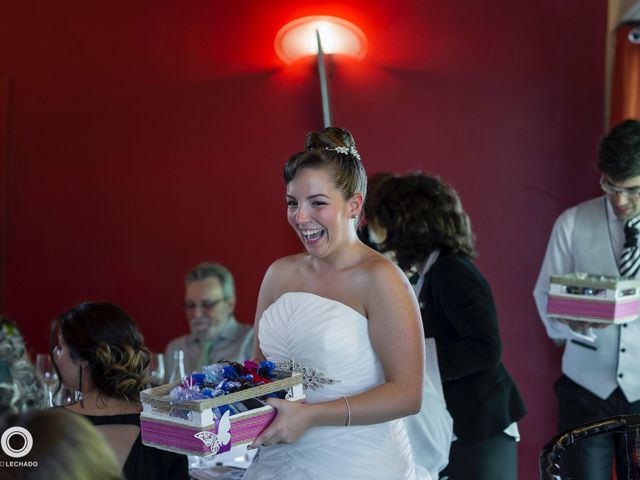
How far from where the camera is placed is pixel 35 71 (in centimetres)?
521

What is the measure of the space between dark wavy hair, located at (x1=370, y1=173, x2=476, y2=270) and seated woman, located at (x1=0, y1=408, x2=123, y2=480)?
2.07 m

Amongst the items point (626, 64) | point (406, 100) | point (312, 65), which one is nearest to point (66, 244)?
point (312, 65)

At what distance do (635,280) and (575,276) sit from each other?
0.21 meters

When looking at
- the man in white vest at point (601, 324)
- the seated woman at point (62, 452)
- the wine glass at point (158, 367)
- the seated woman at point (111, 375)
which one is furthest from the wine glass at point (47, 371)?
the seated woman at point (62, 452)

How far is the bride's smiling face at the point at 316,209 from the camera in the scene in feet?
7.51

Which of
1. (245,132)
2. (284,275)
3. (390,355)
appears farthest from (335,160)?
(245,132)

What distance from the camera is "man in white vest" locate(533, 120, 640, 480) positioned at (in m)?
3.14

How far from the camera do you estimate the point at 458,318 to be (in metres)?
3.01

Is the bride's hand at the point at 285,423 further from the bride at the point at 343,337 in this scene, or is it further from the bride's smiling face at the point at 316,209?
the bride's smiling face at the point at 316,209

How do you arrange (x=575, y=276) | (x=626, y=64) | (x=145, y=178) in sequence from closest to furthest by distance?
(x=575, y=276), (x=626, y=64), (x=145, y=178)

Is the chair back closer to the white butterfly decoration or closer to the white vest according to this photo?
the white butterfly decoration

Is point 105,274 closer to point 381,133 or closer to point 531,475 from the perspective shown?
point 381,133

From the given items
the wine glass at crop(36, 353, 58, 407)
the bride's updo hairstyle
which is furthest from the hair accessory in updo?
the wine glass at crop(36, 353, 58, 407)

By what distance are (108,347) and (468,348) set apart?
1213mm
